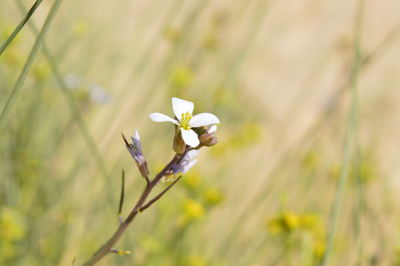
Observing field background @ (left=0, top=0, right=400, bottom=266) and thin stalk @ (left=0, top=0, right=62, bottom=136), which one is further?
field background @ (left=0, top=0, right=400, bottom=266)

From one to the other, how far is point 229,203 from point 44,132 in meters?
0.97

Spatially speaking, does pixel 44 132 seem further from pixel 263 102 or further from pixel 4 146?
pixel 263 102

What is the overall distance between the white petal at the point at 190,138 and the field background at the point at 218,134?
22cm

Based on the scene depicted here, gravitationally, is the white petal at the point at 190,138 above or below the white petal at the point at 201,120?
below

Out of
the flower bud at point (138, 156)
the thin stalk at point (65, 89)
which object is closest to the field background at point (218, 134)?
the thin stalk at point (65, 89)

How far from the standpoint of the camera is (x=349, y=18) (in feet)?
13.8

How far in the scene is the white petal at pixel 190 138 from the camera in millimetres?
648

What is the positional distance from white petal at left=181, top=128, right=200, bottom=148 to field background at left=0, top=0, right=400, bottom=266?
216 mm

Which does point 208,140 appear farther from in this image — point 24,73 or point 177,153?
point 24,73

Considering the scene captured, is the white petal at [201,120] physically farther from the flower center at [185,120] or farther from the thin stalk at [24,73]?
the thin stalk at [24,73]

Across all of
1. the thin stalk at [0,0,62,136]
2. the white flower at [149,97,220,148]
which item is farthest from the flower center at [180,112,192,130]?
the thin stalk at [0,0,62,136]

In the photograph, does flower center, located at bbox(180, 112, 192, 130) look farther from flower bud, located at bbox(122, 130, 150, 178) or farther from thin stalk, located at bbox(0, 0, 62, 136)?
thin stalk, located at bbox(0, 0, 62, 136)

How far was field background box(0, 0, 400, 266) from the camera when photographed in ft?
5.49

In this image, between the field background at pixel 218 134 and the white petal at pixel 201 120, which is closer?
the white petal at pixel 201 120
